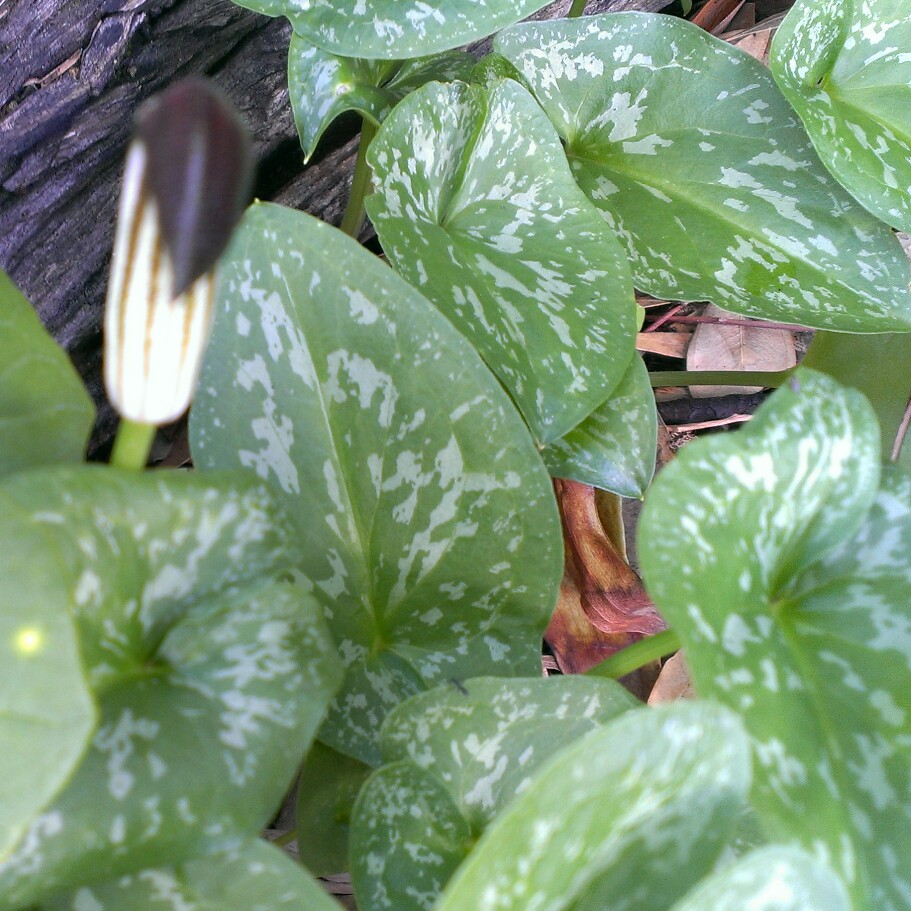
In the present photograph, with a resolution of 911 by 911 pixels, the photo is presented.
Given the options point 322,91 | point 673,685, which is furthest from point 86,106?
point 673,685

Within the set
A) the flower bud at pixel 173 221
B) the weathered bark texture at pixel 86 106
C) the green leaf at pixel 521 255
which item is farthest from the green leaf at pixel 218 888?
the weathered bark texture at pixel 86 106

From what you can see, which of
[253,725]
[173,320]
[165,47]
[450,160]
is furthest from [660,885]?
[165,47]

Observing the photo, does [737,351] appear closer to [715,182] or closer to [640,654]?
[715,182]

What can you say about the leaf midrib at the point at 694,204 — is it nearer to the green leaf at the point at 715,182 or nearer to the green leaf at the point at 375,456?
the green leaf at the point at 715,182

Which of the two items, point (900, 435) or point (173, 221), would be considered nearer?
point (173, 221)

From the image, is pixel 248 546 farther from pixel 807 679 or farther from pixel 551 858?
pixel 807 679

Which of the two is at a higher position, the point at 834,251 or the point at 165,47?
the point at 165,47
